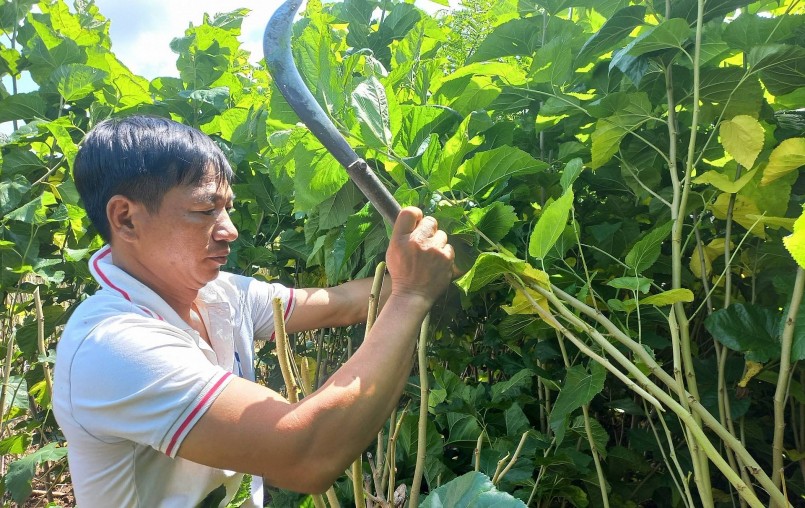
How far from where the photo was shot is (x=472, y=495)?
0.86 meters

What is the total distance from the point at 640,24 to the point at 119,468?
4.77ft

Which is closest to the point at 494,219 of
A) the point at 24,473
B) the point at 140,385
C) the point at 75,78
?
the point at 140,385

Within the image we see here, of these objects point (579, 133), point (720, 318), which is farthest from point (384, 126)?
point (720, 318)

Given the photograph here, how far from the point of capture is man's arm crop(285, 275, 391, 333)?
190 cm

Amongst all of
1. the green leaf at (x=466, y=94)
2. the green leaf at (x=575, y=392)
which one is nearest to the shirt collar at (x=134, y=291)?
the green leaf at (x=466, y=94)

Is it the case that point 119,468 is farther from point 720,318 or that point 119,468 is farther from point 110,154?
point 720,318

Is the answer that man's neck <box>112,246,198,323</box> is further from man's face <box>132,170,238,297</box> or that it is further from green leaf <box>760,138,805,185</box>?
green leaf <box>760,138,805,185</box>

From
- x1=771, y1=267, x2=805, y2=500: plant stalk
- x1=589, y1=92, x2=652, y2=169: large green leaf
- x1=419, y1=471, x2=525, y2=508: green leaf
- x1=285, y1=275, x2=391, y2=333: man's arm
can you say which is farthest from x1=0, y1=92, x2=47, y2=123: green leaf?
x1=771, y1=267, x2=805, y2=500: plant stalk

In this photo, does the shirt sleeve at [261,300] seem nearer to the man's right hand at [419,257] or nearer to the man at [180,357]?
the man at [180,357]

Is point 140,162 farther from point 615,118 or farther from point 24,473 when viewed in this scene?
point 24,473

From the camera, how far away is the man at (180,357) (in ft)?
4.00

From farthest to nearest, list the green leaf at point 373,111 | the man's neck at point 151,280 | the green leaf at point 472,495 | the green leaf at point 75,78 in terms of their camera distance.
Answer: the green leaf at point 75,78, the man's neck at point 151,280, the green leaf at point 373,111, the green leaf at point 472,495

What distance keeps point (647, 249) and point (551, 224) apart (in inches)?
10.9

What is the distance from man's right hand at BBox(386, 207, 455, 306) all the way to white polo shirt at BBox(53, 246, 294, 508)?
0.40 metres
